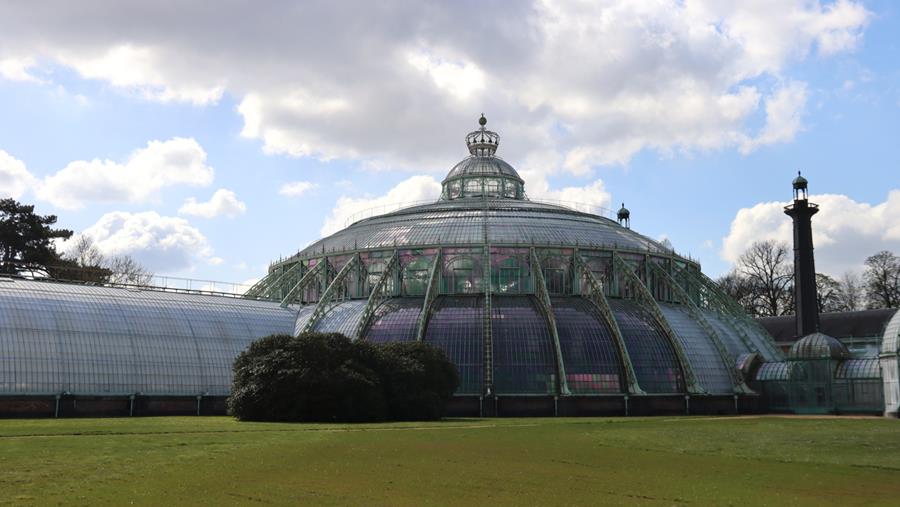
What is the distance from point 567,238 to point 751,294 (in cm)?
6255

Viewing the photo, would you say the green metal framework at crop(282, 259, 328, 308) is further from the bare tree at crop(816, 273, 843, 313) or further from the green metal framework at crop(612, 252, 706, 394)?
the bare tree at crop(816, 273, 843, 313)

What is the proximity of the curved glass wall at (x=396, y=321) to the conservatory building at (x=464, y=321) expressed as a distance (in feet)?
0.61

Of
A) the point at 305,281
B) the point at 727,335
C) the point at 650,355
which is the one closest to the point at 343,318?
the point at 305,281

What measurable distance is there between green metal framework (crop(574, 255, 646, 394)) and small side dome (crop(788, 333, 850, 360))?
15341 mm

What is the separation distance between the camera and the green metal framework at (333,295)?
83.8 m

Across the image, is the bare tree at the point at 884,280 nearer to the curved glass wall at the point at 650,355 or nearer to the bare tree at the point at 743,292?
the bare tree at the point at 743,292

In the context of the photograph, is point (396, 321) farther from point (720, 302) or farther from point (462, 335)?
point (720, 302)

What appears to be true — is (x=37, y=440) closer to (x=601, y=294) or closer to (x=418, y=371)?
(x=418, y=371)

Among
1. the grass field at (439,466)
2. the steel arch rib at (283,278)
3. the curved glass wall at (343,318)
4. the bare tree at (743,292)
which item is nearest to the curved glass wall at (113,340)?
the curved glass wall at (343,318)

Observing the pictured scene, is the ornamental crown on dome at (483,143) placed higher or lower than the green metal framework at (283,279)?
higher

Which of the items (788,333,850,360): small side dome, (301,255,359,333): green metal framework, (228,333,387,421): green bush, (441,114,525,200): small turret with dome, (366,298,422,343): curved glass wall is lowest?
(228,333,387,421): green bush

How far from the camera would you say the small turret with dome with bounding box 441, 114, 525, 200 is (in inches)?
4028

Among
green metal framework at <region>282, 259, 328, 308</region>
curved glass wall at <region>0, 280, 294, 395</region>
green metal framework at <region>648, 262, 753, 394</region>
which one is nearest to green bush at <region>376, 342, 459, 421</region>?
curved glass wall at <region>0, 280, 294, 395</region>

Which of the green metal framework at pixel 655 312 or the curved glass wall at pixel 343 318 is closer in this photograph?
the green metal framework at pixel 655 312
